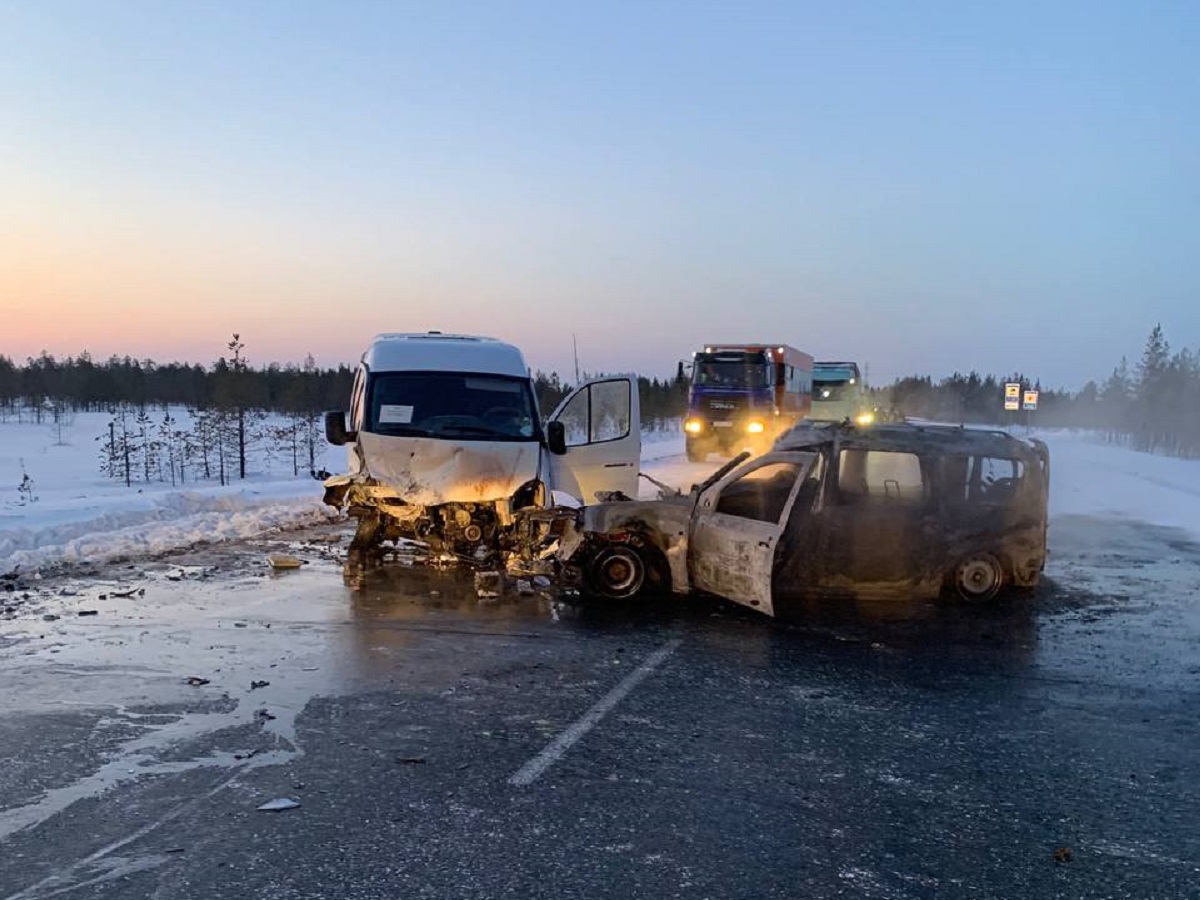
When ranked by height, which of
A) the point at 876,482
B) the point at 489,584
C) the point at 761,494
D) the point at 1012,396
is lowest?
the point at 489,584

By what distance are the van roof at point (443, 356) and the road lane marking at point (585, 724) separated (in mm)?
5208

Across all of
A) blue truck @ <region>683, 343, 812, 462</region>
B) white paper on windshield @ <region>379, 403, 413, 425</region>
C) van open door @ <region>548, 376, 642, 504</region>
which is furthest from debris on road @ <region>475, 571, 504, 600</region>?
blue truck @ <region>683, 343, 812, 462</region>

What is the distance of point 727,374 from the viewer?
28.1 meters

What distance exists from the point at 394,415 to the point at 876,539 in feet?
18.3

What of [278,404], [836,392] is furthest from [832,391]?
[278,404]

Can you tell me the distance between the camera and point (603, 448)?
11258 mm

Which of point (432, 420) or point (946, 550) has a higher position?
point (432, 420)

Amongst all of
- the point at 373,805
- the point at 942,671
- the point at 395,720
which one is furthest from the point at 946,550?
the point at 373,805

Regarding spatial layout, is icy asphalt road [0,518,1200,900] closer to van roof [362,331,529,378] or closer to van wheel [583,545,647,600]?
van wheel [583,545,647,600]

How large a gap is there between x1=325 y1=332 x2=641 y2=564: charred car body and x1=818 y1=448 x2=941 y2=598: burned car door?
2.51 metres

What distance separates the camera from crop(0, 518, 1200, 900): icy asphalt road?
12.3ft

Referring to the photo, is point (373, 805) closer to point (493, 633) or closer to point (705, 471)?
point (493, 633)

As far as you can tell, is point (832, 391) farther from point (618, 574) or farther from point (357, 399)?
point (618, 574)

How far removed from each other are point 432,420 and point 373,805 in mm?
6737
